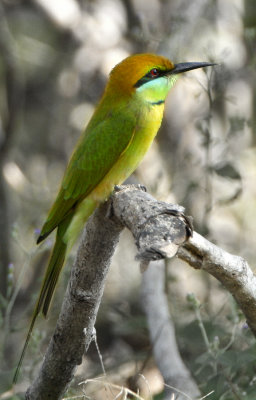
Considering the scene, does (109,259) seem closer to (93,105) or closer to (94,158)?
(94,158)

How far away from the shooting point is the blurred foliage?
12.3ft

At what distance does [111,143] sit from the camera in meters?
2.37

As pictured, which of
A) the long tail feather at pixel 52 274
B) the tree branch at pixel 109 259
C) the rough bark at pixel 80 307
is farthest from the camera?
the long tail feather at pixel 52 274

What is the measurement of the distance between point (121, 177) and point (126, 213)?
2.31ft

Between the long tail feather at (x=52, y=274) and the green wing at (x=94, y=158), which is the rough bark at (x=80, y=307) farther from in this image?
the green wing at (x=94, y=158)

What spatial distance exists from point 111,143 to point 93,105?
2184mm

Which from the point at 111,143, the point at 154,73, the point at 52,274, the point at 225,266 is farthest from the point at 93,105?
the point at 225,266

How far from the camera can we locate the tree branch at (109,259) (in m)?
1.49

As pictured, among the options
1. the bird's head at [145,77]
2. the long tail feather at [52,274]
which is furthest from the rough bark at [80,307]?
the bird's head at [145,77]

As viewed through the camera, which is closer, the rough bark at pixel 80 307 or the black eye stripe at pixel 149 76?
the rough bark at pixel 80 307

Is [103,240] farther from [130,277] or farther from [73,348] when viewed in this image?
[130,277]

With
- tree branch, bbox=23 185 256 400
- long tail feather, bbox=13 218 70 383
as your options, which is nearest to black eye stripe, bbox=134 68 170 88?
long tail feather, bbox=13 218 70 383

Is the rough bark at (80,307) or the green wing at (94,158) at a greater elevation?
the green wing at (94,158)

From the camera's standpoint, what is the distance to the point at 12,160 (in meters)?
4.24
